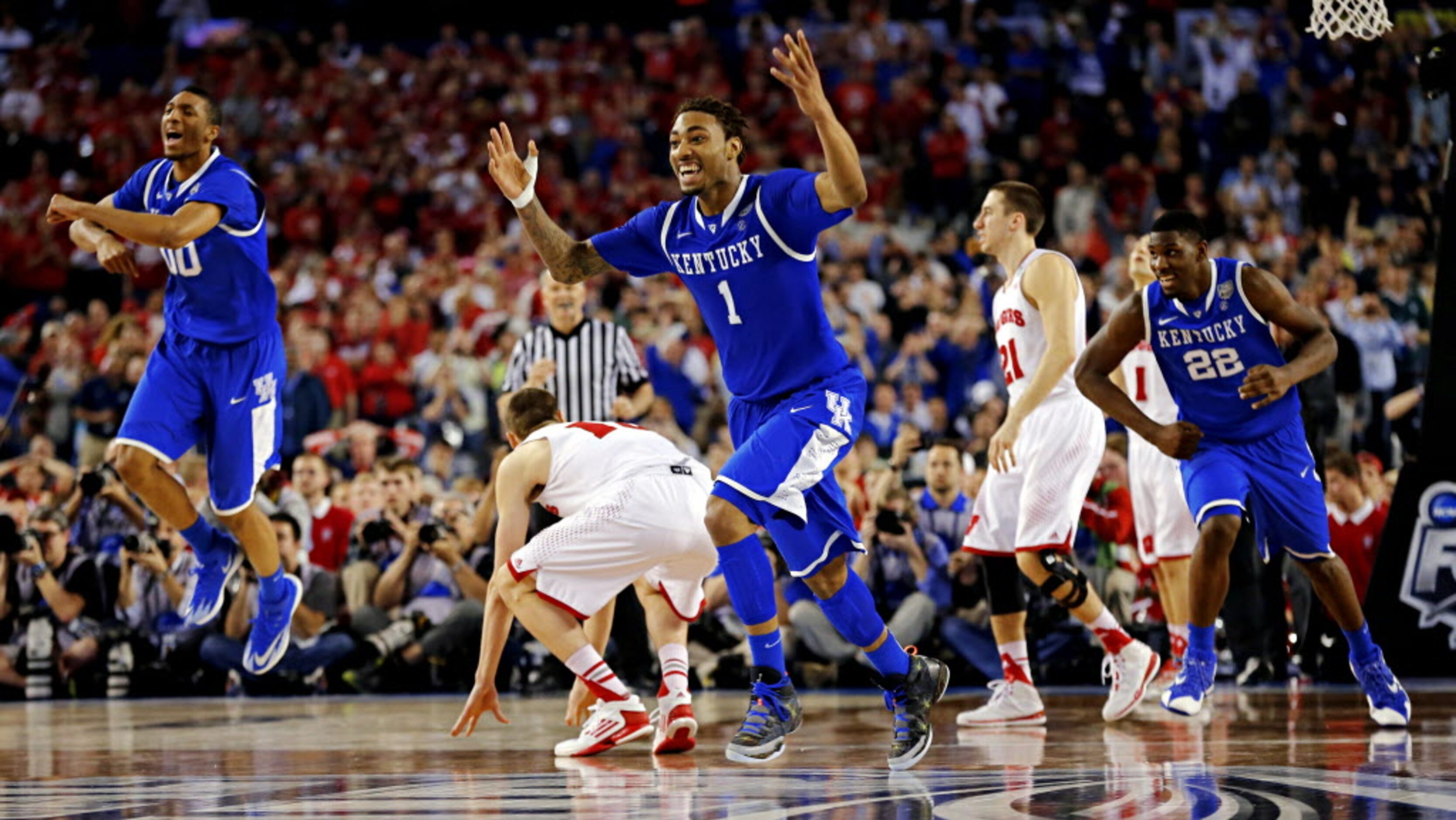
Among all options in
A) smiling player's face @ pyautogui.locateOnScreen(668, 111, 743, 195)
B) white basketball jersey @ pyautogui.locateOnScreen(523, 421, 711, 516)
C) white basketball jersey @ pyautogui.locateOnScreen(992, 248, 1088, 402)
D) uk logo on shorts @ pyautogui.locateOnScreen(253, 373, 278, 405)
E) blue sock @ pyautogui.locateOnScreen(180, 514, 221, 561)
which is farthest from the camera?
blue sock @ pyautogui.locateOnScreen(180, 514, 221, 561)

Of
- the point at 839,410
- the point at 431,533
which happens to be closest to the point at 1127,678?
the point at 839,410

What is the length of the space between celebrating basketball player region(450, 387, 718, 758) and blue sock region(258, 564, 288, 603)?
203 cm

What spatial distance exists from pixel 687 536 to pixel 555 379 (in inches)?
102

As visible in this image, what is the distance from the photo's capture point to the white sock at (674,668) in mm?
6578

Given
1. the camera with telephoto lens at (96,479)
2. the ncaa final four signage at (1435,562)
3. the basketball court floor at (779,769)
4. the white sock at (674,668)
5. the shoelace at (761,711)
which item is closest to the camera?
the basketball court floor at (779,769)

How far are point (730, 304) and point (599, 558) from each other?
3.92 ft

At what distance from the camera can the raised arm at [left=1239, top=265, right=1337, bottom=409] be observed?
6.73 metres

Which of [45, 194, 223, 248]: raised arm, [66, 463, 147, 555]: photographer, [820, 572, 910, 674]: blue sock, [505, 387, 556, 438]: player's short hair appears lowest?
[820, 572, 910, 674]: blue sock

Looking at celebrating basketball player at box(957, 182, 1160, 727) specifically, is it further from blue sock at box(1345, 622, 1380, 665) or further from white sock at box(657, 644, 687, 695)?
white sock at box(657, 644, 687, 695)

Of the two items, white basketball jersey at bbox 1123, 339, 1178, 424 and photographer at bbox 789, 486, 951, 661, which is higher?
white basketball jersey at bbox 1123, 339, 1178, 424

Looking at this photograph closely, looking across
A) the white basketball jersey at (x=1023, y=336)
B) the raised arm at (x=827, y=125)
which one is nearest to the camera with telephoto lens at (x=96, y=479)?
the white basketball jersey at (x=1023, y=336)

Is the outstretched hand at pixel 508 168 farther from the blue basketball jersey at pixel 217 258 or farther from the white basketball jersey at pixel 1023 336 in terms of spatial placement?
the white basketball jersey at pixel 1023 336

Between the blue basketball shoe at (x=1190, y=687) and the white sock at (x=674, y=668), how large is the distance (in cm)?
215

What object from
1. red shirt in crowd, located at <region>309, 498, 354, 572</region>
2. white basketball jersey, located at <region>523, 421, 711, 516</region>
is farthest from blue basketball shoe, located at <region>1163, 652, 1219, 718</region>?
red shirt in crowd, located at <region>309, 498, 354, 572</region>
